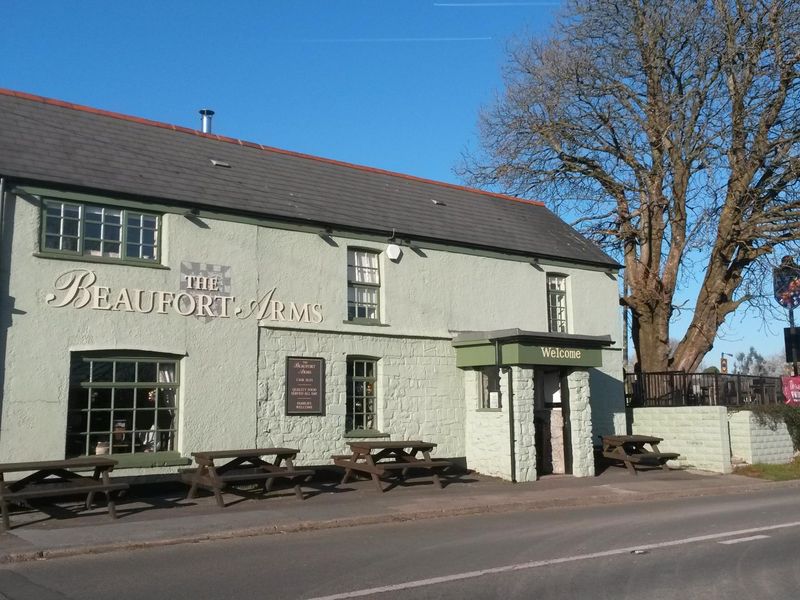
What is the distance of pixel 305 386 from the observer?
1602cm

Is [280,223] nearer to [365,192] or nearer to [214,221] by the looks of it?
[214,221]

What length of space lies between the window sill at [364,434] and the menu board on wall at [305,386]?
0.80 m

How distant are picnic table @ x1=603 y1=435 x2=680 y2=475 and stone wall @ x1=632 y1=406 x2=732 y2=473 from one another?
712mm

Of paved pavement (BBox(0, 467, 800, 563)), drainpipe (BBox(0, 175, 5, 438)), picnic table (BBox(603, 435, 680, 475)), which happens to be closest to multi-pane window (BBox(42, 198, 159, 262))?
drainpipe (BBox(0, 175, 5, 438))

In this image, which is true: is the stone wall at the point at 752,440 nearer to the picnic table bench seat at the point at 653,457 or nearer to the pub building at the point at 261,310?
the picnic table bench seat at the point at 653,457

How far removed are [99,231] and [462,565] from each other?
29.8 feet

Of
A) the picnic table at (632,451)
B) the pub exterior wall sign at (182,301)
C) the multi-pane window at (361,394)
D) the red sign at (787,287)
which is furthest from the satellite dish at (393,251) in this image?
the red sign at (787,287)

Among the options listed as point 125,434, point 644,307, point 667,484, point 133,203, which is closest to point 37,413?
point 125,434

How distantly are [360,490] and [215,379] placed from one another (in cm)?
341

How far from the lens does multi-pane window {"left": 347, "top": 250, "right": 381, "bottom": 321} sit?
56.6 feet

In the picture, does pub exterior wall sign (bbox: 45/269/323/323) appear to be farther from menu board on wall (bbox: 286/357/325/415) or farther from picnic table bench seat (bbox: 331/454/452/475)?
picnic table bench seat (bbox: 331/454/452/475)

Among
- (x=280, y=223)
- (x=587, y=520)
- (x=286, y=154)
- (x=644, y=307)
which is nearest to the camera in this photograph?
(x=587, y=520)

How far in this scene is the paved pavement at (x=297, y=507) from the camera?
33.1 feet

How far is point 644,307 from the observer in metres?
25.0
